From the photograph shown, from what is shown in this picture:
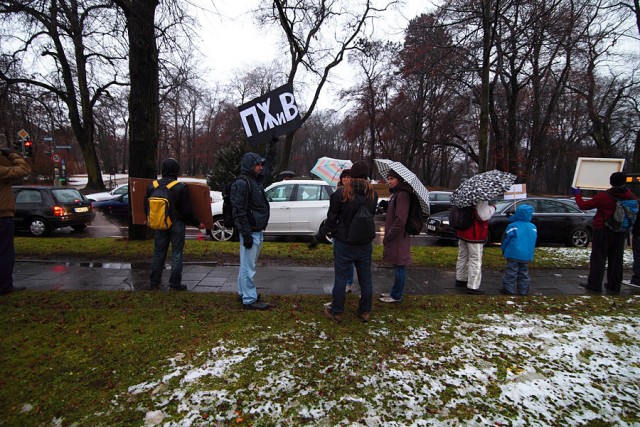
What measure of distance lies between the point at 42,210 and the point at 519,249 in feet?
40.3

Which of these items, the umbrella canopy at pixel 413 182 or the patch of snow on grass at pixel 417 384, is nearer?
the patch of snow on grass at pixel 417 384

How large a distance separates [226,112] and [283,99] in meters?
45.0

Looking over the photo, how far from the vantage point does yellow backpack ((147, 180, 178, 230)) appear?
4.41m

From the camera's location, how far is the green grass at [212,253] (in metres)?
6.74

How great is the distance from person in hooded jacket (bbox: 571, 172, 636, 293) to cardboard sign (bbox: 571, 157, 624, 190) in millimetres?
322

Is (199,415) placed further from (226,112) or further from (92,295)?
(226,112)

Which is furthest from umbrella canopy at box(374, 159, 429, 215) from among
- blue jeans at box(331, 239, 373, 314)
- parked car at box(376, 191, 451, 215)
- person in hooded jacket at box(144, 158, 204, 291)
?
parked car at box(376, 191, 451, 215)

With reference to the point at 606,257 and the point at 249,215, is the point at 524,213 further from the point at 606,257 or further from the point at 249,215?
the point at 249,215

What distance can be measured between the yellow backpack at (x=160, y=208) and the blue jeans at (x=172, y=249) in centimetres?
17

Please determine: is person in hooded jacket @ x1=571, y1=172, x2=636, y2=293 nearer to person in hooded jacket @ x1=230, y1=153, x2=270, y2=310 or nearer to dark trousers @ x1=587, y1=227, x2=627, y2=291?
dark trousers @ x1=587, y1=227, x2=627, y2=291

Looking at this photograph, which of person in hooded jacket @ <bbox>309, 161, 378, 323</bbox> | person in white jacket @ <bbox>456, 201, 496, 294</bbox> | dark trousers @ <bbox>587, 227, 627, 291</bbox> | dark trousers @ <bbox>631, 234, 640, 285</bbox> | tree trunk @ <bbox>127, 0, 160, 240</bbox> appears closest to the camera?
person in hooded jacket @ <bbox>309, 161, 378, 323</bbox>

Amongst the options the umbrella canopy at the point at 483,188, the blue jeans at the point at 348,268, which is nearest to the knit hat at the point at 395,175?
the blue jeans at the point at 348,268

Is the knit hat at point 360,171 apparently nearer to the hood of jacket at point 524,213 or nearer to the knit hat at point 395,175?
the knit hat at point 395,175

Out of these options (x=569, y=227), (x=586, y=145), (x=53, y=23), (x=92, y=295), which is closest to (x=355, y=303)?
(x=92, y=295)
